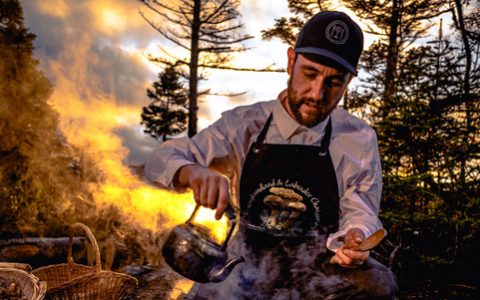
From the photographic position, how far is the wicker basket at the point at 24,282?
8.52ft

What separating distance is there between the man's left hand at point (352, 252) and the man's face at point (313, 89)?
30.0 inches

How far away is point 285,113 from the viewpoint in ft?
8.77

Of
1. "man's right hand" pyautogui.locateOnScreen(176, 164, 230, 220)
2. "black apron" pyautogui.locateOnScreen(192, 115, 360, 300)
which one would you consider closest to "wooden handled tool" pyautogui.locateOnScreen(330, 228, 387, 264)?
"black apron" pyautogui.locateOnScreen(192, 115, 360, 300)

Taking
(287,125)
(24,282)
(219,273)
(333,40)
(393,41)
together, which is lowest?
(24,282)

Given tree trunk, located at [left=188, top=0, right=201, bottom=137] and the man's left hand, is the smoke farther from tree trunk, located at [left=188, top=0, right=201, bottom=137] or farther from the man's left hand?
tree trunk, located at [left=188, top=0, right=201, bottom=137]

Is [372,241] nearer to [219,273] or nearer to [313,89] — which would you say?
[219,273]

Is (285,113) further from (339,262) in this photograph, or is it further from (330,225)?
(339,262)

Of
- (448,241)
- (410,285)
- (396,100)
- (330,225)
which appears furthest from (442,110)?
(330,225)

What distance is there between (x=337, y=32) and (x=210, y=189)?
1385 millimetres

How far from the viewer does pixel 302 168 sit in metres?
2.61

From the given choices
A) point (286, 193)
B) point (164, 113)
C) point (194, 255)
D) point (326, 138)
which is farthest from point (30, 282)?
point (164, 113)

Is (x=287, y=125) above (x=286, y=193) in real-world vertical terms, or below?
above

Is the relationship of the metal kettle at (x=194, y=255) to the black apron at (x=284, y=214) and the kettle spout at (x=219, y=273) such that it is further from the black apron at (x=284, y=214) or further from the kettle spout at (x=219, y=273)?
the black apron at (x=284, y=214)

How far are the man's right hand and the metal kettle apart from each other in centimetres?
12
